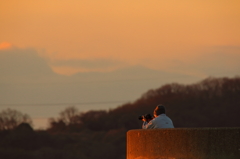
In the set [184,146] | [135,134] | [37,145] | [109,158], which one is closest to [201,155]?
[184,146]

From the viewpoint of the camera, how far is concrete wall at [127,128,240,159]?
37.0 ft

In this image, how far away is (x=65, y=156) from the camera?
3095 inches

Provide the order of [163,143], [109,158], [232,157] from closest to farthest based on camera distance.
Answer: [232,157], [163,143], [109,158]

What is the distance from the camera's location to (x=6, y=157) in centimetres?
7612

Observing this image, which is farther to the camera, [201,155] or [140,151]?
[140,151]

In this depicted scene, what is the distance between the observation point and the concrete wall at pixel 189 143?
11266 millimetres

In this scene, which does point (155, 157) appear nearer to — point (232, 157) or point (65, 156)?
point (232, 157)

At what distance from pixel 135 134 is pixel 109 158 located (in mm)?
61647

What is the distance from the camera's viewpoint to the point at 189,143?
1175cm

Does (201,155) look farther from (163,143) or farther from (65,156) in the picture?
(65,156)

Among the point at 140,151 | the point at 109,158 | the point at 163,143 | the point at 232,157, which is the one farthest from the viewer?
the point at 109,158

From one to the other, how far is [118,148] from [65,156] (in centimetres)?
671

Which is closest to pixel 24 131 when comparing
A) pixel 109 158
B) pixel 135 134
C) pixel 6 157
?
pixel 6 157

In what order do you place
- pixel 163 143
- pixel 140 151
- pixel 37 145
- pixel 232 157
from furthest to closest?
pixel 37 145
pixel 140 151
pixel 163 143
pixel 232 157
